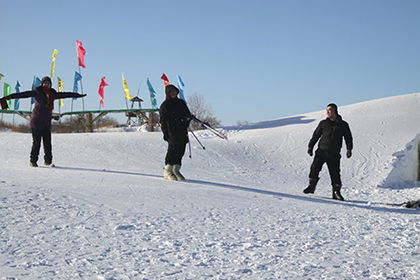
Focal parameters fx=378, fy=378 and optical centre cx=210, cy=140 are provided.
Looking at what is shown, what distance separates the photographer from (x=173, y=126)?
249 inches

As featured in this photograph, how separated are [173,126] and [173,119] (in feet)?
0.38

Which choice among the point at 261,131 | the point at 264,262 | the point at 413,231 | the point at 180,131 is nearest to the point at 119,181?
the point at 180,131

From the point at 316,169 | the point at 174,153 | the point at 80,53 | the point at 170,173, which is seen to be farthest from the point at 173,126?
the point at 80,53

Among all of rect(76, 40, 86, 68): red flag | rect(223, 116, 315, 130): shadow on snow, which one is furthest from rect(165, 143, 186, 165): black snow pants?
rect(76, 40, 86, 68): red flag

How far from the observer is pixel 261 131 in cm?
1399

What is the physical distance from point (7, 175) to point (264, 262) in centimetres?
441

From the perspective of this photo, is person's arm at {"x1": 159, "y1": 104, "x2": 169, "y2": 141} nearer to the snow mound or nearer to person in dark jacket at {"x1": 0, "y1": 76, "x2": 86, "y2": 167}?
person in dark jacket at {"x1": 0, "y1": 76, "x2": 86, "y2": 167}

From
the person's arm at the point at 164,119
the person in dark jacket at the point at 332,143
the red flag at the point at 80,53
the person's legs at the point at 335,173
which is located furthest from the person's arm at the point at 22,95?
the red flag at the point at 80,53

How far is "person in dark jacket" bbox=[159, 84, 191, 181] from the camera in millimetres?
6277

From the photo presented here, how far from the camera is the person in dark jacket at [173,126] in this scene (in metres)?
6.28

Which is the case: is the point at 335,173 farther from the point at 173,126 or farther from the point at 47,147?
the point at 47,147

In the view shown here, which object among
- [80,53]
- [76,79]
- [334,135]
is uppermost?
[80,53]

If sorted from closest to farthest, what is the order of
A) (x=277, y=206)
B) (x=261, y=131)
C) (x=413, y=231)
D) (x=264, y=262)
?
(x=264, y=262)
(x=413, y=231)
(x=277, y=206)
(x=261, y=131)

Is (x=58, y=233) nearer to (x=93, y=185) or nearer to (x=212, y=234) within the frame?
(x=212, y=234)
